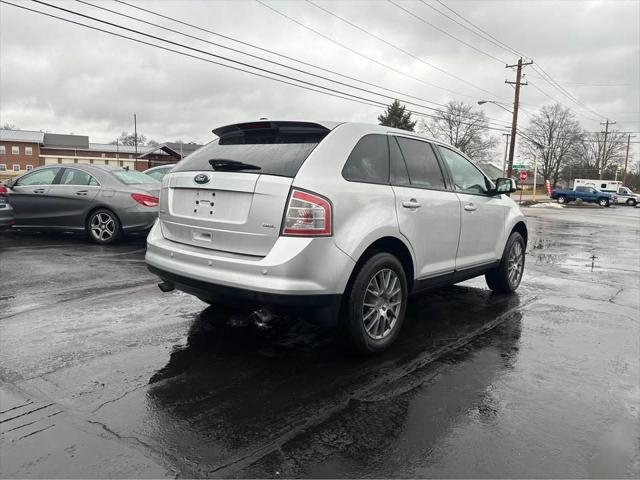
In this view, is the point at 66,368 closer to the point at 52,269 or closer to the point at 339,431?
the point at 339,431

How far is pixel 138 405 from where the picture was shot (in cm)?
305

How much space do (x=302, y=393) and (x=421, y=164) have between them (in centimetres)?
244

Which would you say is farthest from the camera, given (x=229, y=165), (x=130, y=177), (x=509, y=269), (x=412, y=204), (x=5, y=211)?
(x=130, y=177)

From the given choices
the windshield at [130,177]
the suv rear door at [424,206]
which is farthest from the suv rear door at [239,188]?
the windshield at [130,177]

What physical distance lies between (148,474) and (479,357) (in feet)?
8.89

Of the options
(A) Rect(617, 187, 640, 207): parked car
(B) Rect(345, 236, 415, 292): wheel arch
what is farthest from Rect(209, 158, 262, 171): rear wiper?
(A) Rect(617, 187, 640, 207): parked car

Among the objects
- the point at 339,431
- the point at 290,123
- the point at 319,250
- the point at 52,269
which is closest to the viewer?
the point at 339,431

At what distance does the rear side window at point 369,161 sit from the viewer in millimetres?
3811

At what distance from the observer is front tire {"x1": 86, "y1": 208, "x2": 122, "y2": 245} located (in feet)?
29.9

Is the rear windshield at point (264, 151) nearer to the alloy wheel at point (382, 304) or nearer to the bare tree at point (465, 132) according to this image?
the alloy wheel at point (382, 304)

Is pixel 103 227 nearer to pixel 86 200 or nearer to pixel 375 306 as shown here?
pixel 86 200

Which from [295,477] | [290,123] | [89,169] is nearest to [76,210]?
[89,169]

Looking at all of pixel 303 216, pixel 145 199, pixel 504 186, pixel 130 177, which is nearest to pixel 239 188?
pixel 303 216

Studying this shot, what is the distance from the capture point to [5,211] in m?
9.50
